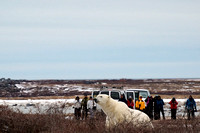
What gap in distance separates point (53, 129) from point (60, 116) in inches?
44.4

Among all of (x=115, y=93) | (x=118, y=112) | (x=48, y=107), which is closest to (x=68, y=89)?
(x=115, y=93)

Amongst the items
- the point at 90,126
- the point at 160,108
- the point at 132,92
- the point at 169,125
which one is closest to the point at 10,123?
the point at 90,126

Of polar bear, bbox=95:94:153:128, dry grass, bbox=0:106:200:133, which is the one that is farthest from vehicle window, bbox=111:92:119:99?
polar bear, bbox=95:94:153:128

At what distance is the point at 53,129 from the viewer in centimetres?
990

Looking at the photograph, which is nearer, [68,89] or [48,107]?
[48,107]

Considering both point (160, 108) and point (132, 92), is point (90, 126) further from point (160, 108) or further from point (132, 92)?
point (132, 92)

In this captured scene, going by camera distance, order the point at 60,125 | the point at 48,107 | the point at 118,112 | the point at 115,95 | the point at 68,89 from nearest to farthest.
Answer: the point at 60,125, the point at 118,112, the point at 48,107, the point at 115,95, the point at 68,89

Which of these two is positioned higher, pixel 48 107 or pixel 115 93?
pixel 115 93

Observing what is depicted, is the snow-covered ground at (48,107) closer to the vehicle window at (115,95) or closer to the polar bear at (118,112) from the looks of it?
the polar bear at (118,112)

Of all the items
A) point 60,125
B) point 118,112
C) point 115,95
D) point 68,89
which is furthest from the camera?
point 68,89

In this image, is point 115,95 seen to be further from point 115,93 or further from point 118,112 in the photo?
point 118,112

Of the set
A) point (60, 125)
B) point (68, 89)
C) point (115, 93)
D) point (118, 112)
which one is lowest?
point (60, 125)

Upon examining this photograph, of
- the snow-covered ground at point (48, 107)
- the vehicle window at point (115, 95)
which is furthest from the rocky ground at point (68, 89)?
the vehicle window at point (115, 95)

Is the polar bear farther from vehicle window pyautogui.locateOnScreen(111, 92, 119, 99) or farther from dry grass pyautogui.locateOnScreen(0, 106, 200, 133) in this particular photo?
vehicle window pyautogui.locateOnScreen(111, 92, 119, 99)
